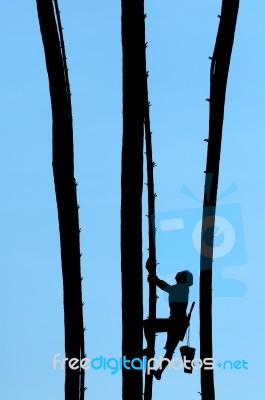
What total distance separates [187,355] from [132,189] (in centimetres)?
299

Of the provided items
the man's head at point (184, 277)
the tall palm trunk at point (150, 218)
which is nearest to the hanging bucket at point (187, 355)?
the man's head at point (184, 277)

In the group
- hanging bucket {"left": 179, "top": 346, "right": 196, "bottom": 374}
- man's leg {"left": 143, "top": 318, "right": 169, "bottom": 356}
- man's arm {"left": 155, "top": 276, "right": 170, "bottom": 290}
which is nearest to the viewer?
man's leg {"left": 143, "top": 318, "right": 169, "bottom": 356}

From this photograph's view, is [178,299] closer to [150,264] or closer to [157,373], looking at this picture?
Answer: [157,373]

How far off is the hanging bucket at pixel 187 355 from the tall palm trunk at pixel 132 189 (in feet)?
5.62

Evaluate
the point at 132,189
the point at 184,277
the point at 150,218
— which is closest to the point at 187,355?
the point at 184,277

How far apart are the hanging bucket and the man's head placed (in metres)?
0.90

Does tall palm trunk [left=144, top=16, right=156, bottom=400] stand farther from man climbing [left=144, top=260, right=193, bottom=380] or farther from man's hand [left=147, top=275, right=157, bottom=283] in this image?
man climbing [left=144, top=260, right=193, bottom=380]

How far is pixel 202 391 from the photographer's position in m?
15.3

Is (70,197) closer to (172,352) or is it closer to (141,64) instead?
(141,64)

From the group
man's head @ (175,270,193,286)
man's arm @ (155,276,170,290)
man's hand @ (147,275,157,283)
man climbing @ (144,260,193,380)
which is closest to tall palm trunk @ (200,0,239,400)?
man's hand @ (147,275,157,283)

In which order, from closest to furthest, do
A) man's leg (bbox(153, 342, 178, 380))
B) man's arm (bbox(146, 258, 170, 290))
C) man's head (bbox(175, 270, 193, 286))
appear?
man's arm (bbox(146, 258, 170, 290)), man's leg (bbox(153, 342, 178, 380)), man's head (bbox(175, 270, 193, 286))

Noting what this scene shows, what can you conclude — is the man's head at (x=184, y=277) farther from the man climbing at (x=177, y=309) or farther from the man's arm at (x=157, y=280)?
the man's arm at (x=157, y=280)

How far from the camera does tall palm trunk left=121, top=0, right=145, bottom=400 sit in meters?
14.7

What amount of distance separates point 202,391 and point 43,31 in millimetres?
4830
